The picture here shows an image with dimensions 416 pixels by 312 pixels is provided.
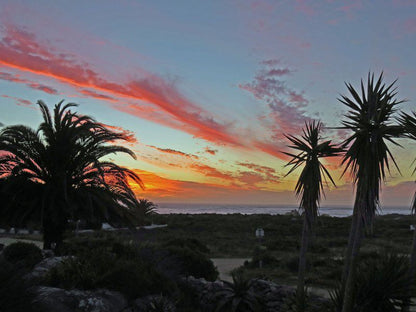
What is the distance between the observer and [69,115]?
49.7 ft

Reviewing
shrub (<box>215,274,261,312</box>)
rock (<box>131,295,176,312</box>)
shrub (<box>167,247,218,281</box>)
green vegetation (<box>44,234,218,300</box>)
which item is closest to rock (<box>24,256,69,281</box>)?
green vegetation (<box>44,234,218,300</box>)

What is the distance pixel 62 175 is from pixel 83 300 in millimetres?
7137

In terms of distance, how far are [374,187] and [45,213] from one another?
12104 millimetres

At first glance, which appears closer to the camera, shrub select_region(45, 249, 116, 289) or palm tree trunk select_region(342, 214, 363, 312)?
palm tree trunk select_region(342, 214, 363, 312)

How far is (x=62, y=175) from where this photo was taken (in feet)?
45.6

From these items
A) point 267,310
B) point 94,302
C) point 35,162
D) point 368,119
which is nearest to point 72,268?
point 94,302

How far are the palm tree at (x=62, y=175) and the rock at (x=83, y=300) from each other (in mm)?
5681

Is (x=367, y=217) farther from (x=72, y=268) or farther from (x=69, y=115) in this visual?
(x=69, y=115)

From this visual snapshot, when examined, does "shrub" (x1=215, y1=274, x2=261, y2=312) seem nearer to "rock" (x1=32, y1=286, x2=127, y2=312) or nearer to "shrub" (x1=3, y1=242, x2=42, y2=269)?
"rock" (x1=32, y1=286, x2=127, y2=312)

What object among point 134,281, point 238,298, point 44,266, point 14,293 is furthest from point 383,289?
point 44,266

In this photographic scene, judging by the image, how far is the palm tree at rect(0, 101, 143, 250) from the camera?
13.9 meters

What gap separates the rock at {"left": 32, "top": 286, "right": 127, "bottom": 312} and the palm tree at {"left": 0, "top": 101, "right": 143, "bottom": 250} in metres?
5.68

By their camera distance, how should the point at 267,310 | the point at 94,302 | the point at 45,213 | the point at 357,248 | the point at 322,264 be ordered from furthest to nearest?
the point at 322,264
the point at 45,213
the point at 267,310
the point at 94,302
the point at 357,248

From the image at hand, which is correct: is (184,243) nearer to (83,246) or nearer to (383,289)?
(83,246)
